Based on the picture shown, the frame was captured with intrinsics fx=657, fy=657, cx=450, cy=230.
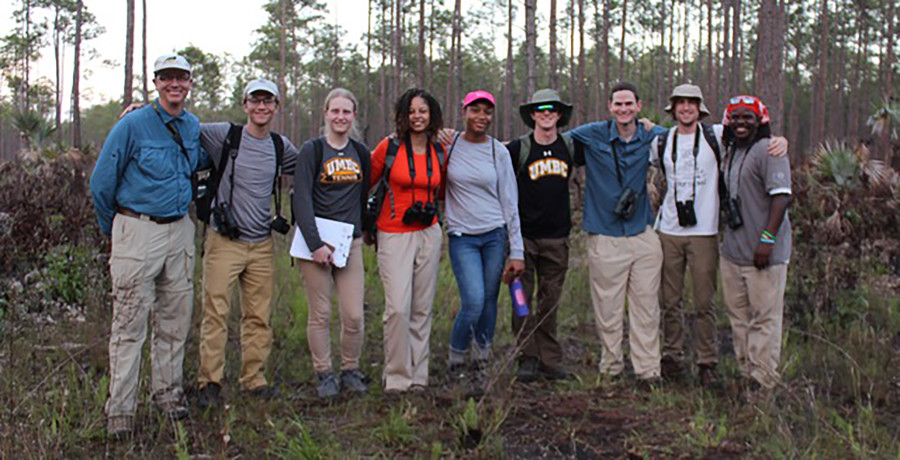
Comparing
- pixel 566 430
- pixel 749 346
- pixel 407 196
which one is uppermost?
pixel 407 196

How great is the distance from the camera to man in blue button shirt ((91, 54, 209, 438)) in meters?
3.53

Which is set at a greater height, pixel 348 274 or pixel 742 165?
pixel 742 165

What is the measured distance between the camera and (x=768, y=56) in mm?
10398

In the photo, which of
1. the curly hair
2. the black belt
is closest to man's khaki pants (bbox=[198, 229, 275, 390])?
the black belt

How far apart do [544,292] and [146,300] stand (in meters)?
2.62

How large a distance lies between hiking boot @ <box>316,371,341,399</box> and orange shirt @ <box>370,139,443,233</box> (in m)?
1.01

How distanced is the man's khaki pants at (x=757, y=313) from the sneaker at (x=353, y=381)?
2490 mm

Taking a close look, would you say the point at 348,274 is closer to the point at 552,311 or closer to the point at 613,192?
the point at 552,311

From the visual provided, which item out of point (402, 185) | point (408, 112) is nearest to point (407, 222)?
point (402, 185)

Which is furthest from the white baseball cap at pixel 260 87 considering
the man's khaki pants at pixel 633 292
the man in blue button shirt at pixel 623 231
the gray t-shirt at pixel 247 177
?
the man's khaki pants at pixel 633 292

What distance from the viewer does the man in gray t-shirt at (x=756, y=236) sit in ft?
13.3

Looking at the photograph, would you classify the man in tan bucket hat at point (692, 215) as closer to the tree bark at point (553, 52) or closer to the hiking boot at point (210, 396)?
the hiking boot at point (210, 396)

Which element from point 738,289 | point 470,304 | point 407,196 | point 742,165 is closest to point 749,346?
point 738,289

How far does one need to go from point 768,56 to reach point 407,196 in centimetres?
853
